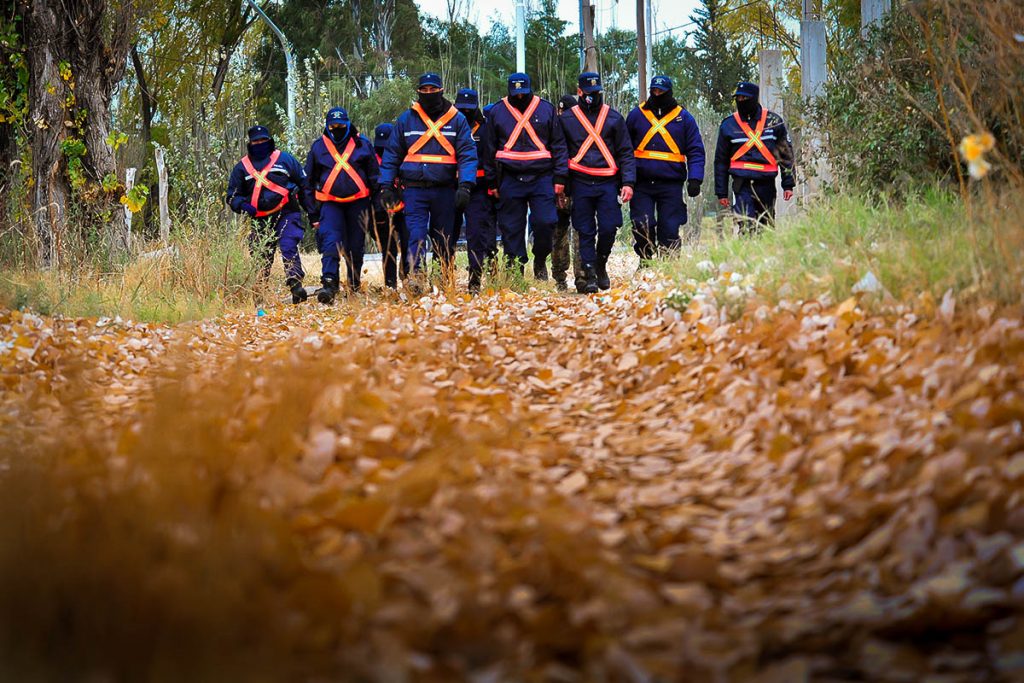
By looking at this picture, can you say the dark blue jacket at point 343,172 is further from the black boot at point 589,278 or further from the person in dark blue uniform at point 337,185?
the black boot at point 589,278

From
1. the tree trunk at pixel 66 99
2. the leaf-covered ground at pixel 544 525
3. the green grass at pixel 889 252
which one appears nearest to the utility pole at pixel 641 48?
the tree trunk at pixel 66 99

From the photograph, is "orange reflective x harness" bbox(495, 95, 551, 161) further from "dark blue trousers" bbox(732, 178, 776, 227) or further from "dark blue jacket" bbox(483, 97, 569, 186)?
"dark blue trousers" bbox(732, 178, 776, 227)

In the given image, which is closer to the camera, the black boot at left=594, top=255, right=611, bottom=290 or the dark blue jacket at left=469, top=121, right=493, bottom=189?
the dark blue jacket at left=469, top=121, right=493, bottom=189

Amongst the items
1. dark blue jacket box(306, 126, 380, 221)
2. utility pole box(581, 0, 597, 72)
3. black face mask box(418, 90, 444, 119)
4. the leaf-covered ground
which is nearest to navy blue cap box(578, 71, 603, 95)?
black face mask box(418, 90, 444, 119)

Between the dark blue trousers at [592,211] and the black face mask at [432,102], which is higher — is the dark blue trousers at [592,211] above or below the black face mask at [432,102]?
below

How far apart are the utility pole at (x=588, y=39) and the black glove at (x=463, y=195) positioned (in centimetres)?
719

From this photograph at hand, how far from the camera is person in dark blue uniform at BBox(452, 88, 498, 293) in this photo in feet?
41.5

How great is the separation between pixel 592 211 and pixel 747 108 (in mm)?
2186

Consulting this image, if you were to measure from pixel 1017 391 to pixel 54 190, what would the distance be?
12.1 metres

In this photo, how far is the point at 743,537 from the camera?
11.3ft

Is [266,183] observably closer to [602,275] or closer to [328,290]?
[328,290]

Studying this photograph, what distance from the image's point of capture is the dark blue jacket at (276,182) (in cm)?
1398

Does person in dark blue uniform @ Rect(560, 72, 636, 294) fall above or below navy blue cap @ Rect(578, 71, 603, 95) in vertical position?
below

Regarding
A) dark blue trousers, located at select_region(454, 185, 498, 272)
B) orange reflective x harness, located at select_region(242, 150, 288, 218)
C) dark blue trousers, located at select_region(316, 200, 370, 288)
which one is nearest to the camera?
dark blue trousers, located at select_region(454, 185, 498, 272)
